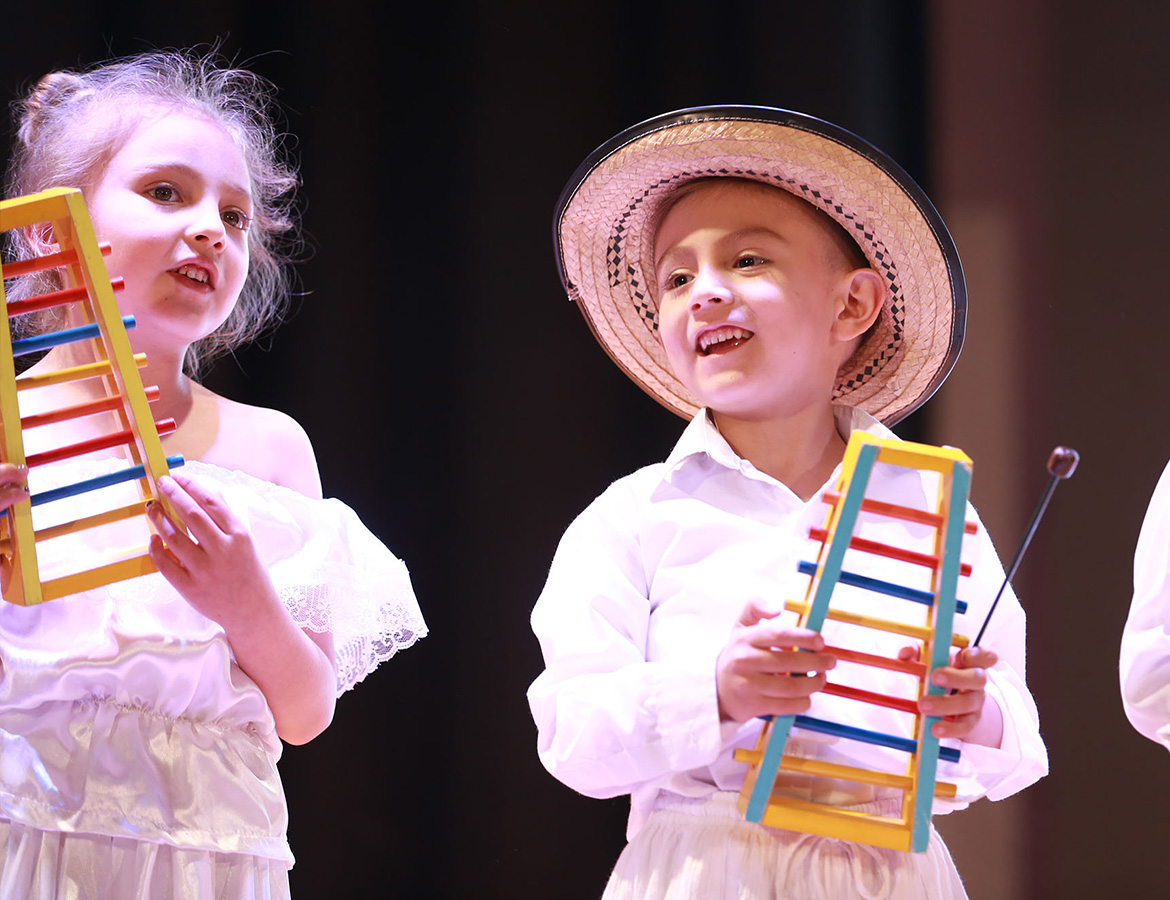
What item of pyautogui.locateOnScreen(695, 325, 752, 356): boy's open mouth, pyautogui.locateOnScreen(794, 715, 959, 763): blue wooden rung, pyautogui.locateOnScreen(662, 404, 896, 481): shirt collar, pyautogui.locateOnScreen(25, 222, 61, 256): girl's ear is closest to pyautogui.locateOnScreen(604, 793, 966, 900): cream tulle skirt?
pyautogui.locateOnScreen(794, 715, 959, 763): blue wooden rung

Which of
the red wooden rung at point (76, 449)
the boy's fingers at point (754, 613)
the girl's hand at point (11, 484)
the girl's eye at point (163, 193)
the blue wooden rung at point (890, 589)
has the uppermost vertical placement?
the girl's eye at point (163, 193)

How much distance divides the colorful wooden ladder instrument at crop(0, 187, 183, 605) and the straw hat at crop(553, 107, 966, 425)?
0.57 meters

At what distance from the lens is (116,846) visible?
1282 mm

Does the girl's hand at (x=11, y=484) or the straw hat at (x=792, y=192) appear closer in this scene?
the girl's hand at (x=11, y=484)

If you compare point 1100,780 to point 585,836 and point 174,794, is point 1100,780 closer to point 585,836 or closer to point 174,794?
point 585,836

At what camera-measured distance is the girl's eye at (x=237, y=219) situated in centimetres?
159

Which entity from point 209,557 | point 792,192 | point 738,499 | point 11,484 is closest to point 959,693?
point 738,499

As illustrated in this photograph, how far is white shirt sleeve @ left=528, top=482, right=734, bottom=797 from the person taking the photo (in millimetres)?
1142

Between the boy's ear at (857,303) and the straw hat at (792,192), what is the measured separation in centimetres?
2

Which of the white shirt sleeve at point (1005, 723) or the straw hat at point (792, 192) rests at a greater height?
the straw hat at point (792, 192)

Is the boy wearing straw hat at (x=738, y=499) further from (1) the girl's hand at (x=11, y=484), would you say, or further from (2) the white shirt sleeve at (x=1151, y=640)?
Answer: (1) the girl's hand at (x=11, y=484)

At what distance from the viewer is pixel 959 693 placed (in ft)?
3.50

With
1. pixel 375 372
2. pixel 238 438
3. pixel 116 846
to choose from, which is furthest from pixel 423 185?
pixel 116 846

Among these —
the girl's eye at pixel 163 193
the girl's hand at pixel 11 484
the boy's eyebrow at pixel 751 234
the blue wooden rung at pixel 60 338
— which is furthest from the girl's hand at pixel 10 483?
the boy's eyebrow at pixel 751 234
